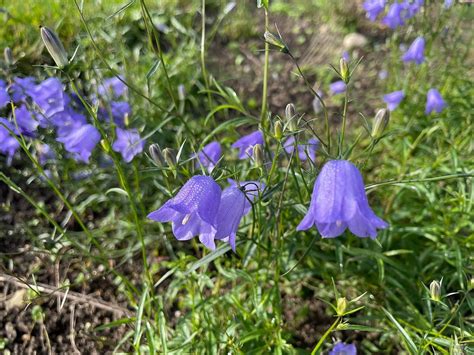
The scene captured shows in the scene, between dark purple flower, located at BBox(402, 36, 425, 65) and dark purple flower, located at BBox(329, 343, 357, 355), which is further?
dark purple flower, located at BBox(402, 36, 425, 65)

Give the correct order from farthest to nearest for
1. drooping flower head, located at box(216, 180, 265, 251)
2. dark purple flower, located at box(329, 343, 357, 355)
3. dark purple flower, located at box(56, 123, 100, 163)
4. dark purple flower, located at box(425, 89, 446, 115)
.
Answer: dark purple flower, located at box(425, 89, 446, 115) < dark purple flower, located at box(56, 123, 100, 163) < dark purple flower, located at box(329, 343, 357, 355) < drooping flower head, located at box(216, 180, 265, 251)

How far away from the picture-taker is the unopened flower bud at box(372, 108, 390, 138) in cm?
165

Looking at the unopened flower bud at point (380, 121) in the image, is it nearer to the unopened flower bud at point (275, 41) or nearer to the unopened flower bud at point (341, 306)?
the unopened flower bud at point (275, 41)

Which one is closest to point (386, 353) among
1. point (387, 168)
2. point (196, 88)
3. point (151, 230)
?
point (387, 168)

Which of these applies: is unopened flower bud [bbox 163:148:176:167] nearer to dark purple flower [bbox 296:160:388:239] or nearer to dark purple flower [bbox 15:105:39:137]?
dark purple flower [bbox 296:160:388:239]

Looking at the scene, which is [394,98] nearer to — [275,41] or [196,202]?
[275,41]

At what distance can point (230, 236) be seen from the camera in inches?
65.3

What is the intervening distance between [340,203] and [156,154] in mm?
712

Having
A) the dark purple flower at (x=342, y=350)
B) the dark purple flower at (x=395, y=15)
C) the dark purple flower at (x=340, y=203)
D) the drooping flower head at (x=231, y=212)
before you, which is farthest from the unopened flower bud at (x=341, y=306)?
the dark purple flower at (x=395, y=15)

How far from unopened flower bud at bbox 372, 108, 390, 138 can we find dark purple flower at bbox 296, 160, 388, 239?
22 centimetres

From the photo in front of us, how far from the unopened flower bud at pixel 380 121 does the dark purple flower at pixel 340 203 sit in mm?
225

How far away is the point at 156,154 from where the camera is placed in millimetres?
1818

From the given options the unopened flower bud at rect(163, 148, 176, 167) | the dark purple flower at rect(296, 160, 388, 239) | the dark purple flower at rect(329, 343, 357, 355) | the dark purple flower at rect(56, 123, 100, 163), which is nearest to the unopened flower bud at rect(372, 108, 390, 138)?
the dark purple flower at rect(296, 160, 388, 239)

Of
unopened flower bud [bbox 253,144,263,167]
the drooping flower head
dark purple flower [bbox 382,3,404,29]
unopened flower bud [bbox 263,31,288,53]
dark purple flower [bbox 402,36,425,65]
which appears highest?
unopened flower bud [bbox 263,31,288,53]
